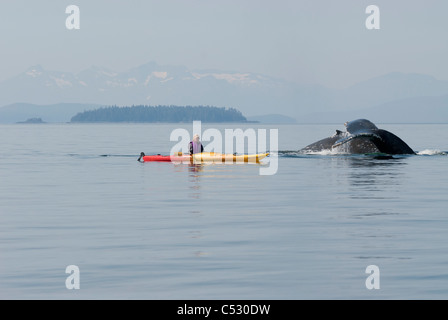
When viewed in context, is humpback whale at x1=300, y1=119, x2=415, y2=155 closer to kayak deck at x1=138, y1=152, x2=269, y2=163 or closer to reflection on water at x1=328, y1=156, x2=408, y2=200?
reflection on water at x1=328, y1=156, x2=408, y2=200

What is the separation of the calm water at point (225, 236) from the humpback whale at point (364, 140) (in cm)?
927

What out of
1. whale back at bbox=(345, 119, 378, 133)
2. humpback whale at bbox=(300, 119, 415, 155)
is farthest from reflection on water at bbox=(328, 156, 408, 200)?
whale back at bbox=(345, 119, 378, 133)

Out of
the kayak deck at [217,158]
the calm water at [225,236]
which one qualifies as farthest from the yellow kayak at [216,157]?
the calm water at [225,236]

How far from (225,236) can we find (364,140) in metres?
29.8

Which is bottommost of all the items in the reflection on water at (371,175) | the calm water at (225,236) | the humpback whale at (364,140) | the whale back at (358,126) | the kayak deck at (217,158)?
the calm water at (225,236)

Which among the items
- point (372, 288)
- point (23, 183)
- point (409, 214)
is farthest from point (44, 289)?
point (23, 183)

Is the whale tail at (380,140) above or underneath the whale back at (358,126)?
underneath

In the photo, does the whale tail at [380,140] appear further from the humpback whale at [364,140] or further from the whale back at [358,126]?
the whale back at [358,126]

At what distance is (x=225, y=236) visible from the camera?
1917 cm

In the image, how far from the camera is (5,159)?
5603cm

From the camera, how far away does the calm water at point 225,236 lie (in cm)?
1378

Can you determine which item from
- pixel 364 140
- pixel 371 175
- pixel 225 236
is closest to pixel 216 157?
pixel 364 140

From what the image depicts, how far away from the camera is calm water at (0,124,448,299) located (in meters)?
13.8

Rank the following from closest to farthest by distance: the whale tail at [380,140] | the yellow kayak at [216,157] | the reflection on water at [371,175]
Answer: the reflection on water at [371,175], the yellow kayak at [216,157], the whale tail at [380,140]
